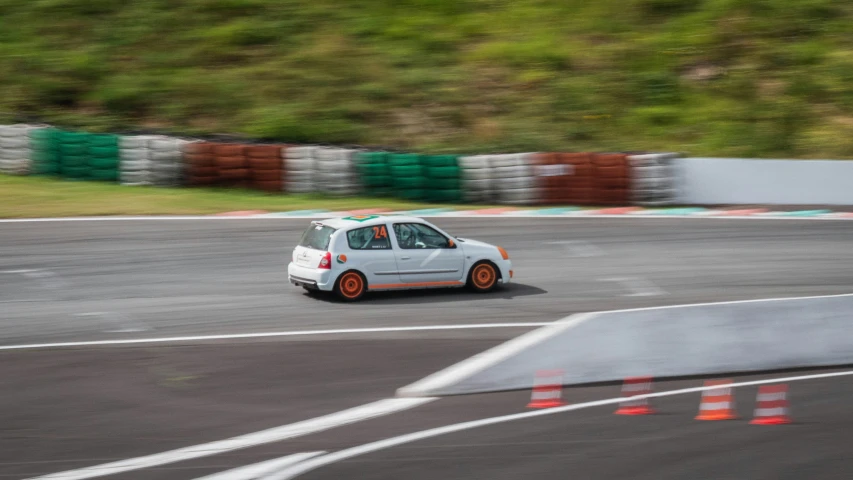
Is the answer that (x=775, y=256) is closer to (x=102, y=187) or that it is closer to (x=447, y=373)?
(x=447, y=373)

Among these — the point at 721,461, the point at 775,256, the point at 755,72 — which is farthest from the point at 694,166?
the point at 721,461

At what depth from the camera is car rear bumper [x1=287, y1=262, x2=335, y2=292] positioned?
14102 mm

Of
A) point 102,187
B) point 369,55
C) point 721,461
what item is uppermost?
point 369,55

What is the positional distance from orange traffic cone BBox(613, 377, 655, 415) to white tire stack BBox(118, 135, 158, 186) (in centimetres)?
1567

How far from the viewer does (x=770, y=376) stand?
411 inches

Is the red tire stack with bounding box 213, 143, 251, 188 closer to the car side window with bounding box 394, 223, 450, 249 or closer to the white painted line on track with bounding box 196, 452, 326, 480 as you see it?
the car side window with bounding box 394, 223, 450, 249

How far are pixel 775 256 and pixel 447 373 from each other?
32.2 ft

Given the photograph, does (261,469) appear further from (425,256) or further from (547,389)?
(425,256)

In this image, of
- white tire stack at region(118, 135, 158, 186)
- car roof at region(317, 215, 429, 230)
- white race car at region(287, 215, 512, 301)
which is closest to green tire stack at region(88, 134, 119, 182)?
white tire stack at region(118, 135, 158, 186)

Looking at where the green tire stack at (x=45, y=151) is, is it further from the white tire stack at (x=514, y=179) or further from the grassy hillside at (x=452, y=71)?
the white tire stack at (x=514, y=179)

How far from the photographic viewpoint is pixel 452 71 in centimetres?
3075

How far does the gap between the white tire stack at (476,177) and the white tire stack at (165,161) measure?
6597 mm

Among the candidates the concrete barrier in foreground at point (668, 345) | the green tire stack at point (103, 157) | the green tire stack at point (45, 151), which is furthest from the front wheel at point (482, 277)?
the green tire stack at point (45, 151)

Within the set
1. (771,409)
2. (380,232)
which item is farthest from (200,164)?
(771,409)
